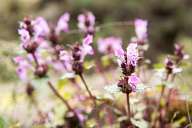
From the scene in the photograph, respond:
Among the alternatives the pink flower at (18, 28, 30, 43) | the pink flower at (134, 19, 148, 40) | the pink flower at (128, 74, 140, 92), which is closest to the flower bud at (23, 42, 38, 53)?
the pink flower at (18, 28, 30, 43)

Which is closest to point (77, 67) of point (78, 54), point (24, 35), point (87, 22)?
point (78, 54)

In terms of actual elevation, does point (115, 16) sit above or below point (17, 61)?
below

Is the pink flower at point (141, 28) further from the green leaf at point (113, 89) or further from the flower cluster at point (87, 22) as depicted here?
the green leaf at point (113, 89)

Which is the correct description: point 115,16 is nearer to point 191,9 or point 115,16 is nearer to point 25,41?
point 191,9

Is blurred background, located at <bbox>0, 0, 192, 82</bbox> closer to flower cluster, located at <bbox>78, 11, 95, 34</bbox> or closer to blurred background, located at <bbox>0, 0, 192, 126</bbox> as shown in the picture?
blurred background, located at <bbox>0, 0, 192, 126</bbox>

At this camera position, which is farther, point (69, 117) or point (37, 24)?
point (69, 117)

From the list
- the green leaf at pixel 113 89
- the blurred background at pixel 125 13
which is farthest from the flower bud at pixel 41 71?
the blurred background at pixel 125 13

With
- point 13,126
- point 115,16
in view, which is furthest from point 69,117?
point 115,16
